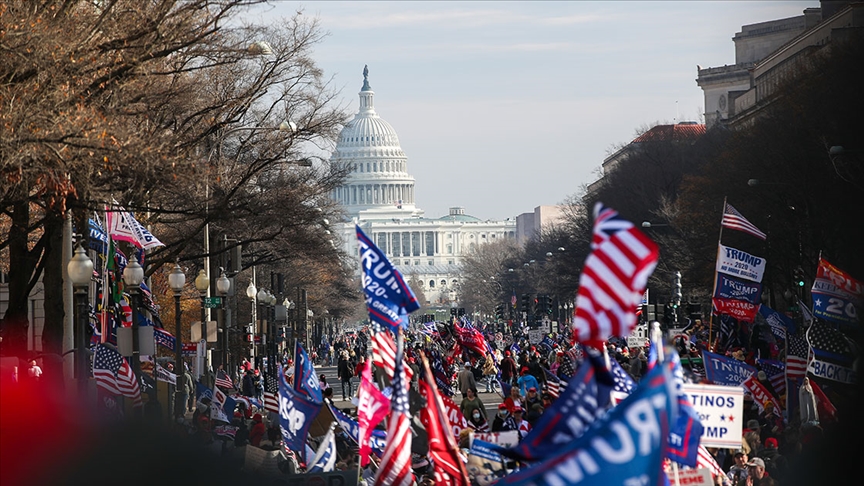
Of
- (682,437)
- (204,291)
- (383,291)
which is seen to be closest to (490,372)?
(204,291)

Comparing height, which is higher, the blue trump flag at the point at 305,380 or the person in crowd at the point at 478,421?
the blue trump flag at the point at 305,380

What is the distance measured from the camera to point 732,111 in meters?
100

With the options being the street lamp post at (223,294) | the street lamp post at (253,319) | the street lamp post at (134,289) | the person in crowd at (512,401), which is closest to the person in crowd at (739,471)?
the person in crowd at (512,401)

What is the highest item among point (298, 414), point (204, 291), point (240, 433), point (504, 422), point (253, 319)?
point (204, 291)

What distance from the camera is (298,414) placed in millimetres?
16797

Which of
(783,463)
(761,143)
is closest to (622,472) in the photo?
(783,463)

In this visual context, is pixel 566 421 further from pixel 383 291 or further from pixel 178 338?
pixel 178 338

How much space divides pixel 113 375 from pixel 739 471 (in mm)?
11473

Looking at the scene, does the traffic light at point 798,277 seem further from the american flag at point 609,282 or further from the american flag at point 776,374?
the american flag at point 609,282

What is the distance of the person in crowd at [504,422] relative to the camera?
19611 mm

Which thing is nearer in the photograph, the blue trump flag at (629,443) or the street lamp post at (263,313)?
the blue trump flag at (629,443)

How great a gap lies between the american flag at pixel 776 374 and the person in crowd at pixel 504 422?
12.4 ft

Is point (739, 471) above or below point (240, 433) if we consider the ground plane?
above

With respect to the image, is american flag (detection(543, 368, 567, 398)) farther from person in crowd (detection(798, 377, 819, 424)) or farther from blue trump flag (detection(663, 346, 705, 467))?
blue trump flag (detection(663, 346, 705, 467))
